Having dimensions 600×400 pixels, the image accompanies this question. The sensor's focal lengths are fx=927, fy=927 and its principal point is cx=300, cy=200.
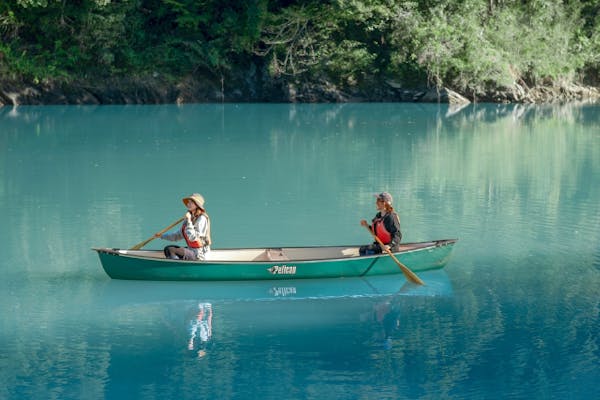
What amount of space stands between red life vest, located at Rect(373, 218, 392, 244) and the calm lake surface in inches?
23.3

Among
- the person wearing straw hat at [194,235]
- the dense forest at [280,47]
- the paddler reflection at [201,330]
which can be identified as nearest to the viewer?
the paddler reflection at [201,330]

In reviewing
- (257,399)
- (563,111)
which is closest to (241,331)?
(257,399)

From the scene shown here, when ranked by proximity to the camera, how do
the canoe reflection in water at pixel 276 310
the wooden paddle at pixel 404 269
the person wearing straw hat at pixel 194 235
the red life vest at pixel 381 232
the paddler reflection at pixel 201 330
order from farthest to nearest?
the red life vest at pixel 381 232 → the wooden paddle at pixel 404 269 → the person wearing straw hat at pixel 194 235 → the canoe reflection in water at pixel 276 310 → the paddler reflection at pixel 201 330

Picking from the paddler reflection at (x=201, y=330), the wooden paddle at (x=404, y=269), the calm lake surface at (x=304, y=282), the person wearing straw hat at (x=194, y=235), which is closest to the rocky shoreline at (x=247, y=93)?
the calm lake surface at (x=304, y=282)

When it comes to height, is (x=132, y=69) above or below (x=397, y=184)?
above

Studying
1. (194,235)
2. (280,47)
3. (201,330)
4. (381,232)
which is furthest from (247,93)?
(201,330)

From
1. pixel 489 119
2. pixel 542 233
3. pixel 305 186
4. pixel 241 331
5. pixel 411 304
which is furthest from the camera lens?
pixel 489 119

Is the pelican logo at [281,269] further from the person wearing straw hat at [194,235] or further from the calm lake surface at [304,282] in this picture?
the person wearing straw hat at [194,235]

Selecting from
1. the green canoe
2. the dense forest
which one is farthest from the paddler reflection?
the dense forest

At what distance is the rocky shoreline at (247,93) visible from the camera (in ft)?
137

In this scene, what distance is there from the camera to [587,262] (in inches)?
562

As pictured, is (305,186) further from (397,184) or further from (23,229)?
(23,229)

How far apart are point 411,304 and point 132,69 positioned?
32.1 m

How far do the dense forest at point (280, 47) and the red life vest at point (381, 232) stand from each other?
96.6ft
